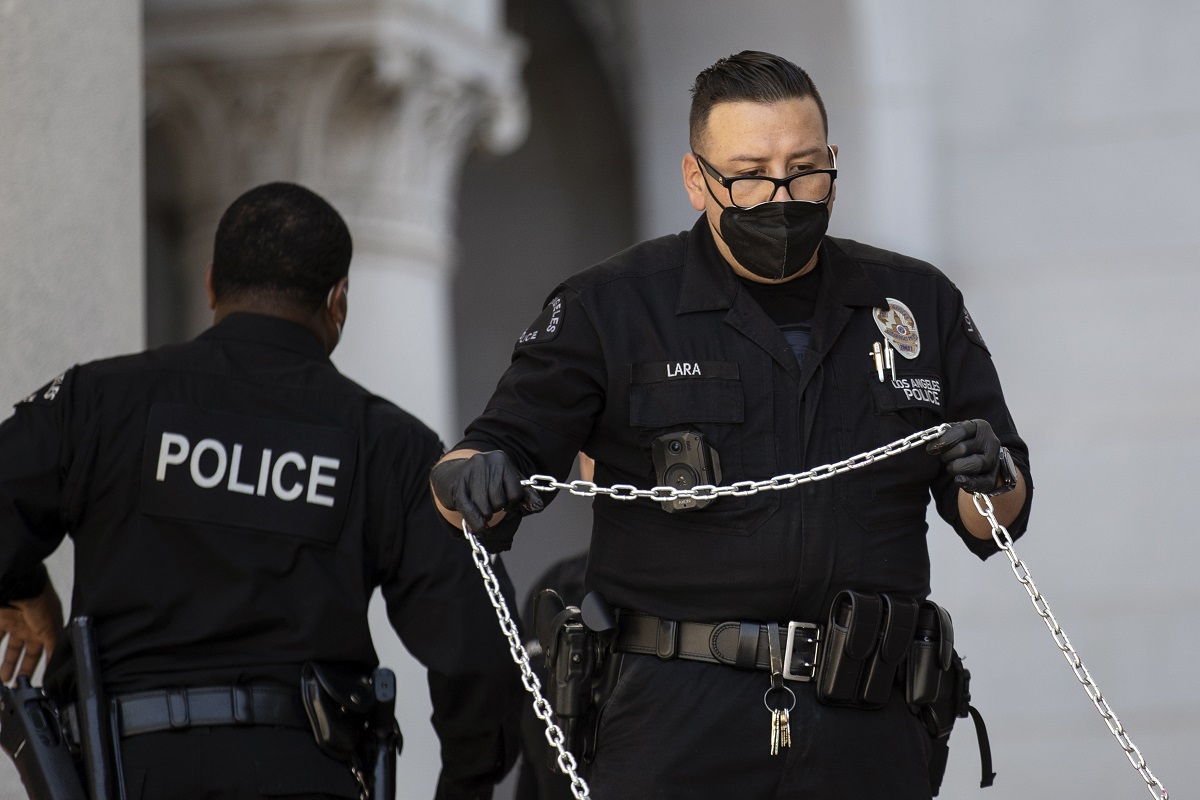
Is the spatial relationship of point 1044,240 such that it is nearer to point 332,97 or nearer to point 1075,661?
point 332,97

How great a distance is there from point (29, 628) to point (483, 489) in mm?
1361

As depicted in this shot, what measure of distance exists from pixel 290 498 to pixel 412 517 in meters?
0.24

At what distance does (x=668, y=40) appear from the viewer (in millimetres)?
8156

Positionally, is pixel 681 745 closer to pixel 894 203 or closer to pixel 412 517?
pixel 412 517

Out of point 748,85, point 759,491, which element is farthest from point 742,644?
point 748,85

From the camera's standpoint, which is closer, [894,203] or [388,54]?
[388,54]

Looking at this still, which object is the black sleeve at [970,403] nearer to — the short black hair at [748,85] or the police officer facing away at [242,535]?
the short black hair at [748,85]

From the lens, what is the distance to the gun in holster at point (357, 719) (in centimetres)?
302

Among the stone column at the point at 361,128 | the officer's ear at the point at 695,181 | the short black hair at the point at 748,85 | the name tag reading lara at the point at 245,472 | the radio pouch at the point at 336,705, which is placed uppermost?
the stone column at the point at 361,128

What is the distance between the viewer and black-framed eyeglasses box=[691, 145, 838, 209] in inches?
99.4

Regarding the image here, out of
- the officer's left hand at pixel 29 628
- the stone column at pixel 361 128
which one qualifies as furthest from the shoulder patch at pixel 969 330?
the stone column at pixel 361 128

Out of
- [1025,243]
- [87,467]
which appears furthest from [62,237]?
[1025,243]

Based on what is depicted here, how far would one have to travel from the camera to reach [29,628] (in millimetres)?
3295

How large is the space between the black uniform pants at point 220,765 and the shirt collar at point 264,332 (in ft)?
2.40
